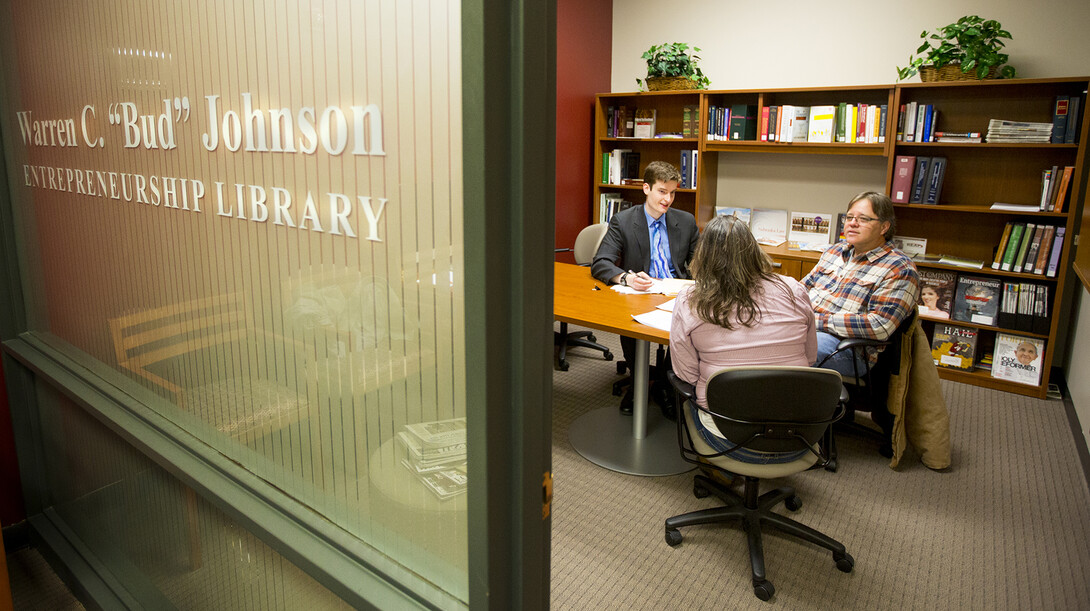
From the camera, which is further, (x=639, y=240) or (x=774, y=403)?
(x=639, y=240)

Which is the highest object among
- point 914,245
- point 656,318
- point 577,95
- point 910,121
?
point 577,95

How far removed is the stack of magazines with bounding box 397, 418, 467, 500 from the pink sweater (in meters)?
1.49

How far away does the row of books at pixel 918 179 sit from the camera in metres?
4.39

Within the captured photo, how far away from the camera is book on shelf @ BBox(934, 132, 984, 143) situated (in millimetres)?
4242

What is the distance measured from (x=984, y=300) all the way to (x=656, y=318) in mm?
2606

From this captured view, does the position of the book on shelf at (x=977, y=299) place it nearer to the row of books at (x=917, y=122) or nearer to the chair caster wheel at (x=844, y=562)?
the row of books at (x=917, y=122)

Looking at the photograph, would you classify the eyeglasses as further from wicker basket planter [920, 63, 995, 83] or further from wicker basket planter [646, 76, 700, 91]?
wicker basket planter [646, 76, 700, 91]

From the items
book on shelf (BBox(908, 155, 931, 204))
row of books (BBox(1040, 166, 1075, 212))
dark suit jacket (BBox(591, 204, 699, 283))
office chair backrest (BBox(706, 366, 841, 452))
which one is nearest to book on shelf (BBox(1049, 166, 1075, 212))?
row of books (BBox(1040, 166, 1075, 212))

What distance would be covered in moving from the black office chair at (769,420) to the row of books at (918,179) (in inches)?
96.2

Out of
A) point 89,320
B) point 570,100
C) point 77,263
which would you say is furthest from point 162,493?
point 570,100

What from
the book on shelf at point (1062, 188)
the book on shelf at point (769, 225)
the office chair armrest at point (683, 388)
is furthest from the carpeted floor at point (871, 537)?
the book on shelf at point (769, 225)

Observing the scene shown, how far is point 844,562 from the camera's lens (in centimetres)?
256

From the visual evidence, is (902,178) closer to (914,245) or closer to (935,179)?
(935,179)

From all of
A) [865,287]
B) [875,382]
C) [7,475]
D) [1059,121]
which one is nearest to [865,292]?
[865,287]
